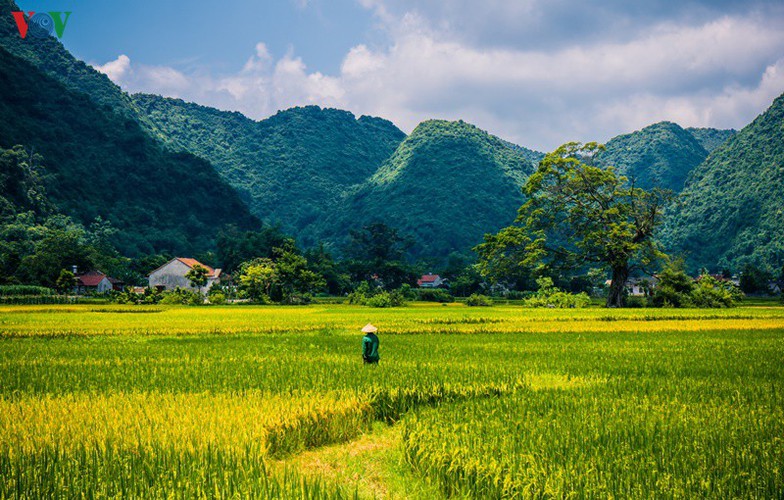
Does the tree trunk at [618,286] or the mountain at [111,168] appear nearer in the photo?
the tree trunk at [618,286]

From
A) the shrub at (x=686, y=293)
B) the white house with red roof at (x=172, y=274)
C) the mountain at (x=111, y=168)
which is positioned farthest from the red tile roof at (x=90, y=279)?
the shrub at (x=686, y=293)

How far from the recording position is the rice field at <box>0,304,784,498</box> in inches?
163

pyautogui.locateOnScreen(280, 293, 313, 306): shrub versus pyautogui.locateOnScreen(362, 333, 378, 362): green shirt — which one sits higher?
pyautogui.locateOnScreen(362, 333, 378, 362): green shirt

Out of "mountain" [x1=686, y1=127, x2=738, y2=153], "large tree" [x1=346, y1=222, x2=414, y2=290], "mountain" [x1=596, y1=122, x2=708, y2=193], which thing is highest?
"mountain" [x1=686, y1=127, x2=738, y2=153]

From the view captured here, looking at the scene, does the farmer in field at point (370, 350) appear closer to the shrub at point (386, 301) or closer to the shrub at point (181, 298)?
the shrub at point (386, 301)

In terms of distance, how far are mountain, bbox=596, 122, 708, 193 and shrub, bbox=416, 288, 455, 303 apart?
364ft

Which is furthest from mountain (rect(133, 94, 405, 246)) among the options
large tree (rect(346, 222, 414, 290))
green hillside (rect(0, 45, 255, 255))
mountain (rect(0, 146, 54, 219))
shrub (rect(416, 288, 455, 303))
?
shrub (rect(416, 288, 455, 303))

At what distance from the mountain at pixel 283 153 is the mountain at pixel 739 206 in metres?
84.5

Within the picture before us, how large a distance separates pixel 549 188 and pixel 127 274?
6653 cm

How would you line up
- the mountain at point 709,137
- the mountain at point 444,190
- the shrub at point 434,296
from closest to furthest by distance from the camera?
the shrub at point 434,296 < the mountain at point 444,190 < the mountain at point 709,137

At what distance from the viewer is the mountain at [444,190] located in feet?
395

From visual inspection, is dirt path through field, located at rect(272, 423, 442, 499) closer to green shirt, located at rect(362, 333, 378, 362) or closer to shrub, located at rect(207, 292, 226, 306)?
green shirt, located at rect(362, 333, 378, 362)

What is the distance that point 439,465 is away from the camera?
15.1ft

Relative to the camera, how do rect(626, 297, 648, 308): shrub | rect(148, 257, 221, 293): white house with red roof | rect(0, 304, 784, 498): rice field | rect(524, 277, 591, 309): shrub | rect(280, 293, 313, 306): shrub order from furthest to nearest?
1. rect(148, 257, 221, 293): white house with red roof
2. rect(280, 293, 313, 306): shrub
3. rect(626, 297, 648, 308): shrub
4. rect(524, 277, 591, 309): shrub
5. rect(0, 304, 784, 498): rice field
